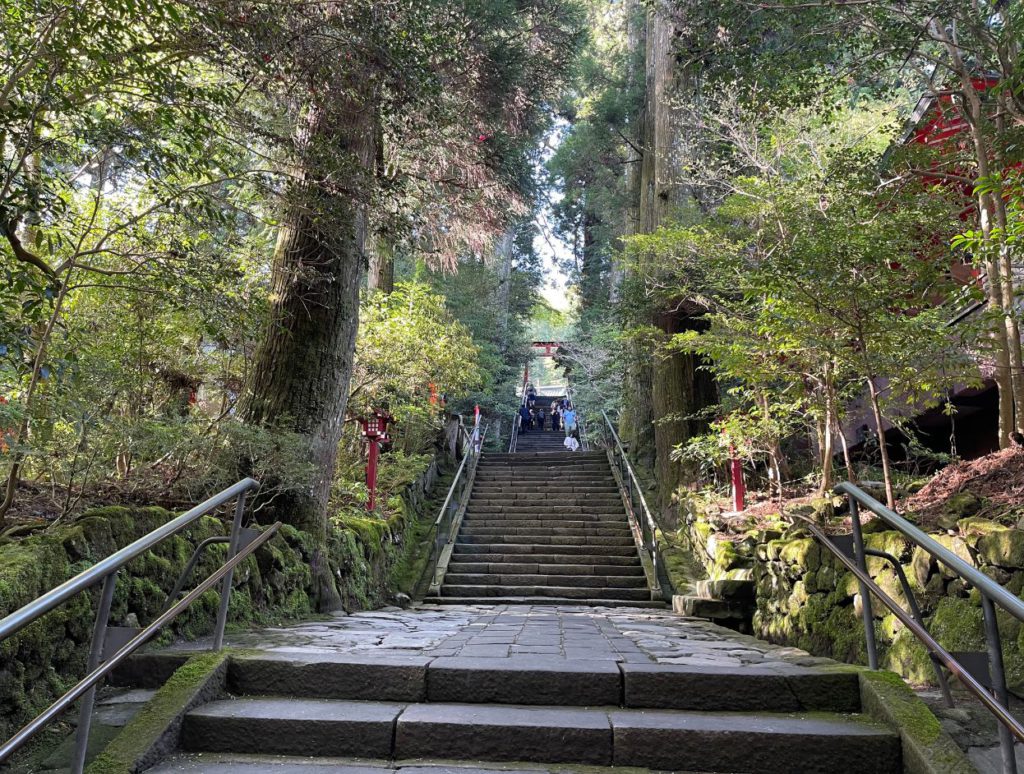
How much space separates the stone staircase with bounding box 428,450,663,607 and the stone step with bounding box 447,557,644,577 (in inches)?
0.5

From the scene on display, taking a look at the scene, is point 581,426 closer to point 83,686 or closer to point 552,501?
point 552,501

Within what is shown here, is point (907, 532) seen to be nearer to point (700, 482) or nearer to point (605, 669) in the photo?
point (605, 669)

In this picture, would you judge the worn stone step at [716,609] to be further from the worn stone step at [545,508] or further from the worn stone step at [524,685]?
the worn stone step at [545,508]

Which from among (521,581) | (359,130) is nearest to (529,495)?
(521,581)

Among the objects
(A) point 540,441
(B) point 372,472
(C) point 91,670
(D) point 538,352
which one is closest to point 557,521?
(B) point 372,472

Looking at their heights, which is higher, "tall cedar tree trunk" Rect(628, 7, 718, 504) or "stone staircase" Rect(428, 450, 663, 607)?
"tall cedar tree trunk" Rect(628, 7, 718, 504)

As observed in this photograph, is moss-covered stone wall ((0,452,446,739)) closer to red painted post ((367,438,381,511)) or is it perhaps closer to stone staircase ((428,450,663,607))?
red painted post ((367,438,381,511))

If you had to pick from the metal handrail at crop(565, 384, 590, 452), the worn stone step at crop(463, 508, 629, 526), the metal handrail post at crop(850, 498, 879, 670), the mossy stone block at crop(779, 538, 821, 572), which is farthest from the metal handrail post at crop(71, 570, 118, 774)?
the metal handrail at crop(565, 384, 590, 452)

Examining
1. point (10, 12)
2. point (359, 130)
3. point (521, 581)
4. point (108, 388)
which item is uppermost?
point (359, 130)

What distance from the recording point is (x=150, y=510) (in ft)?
11.9

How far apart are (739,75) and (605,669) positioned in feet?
16.6

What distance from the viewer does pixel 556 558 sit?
361 inches

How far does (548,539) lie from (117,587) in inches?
284

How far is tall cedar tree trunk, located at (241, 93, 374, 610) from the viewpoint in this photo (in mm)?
5359
